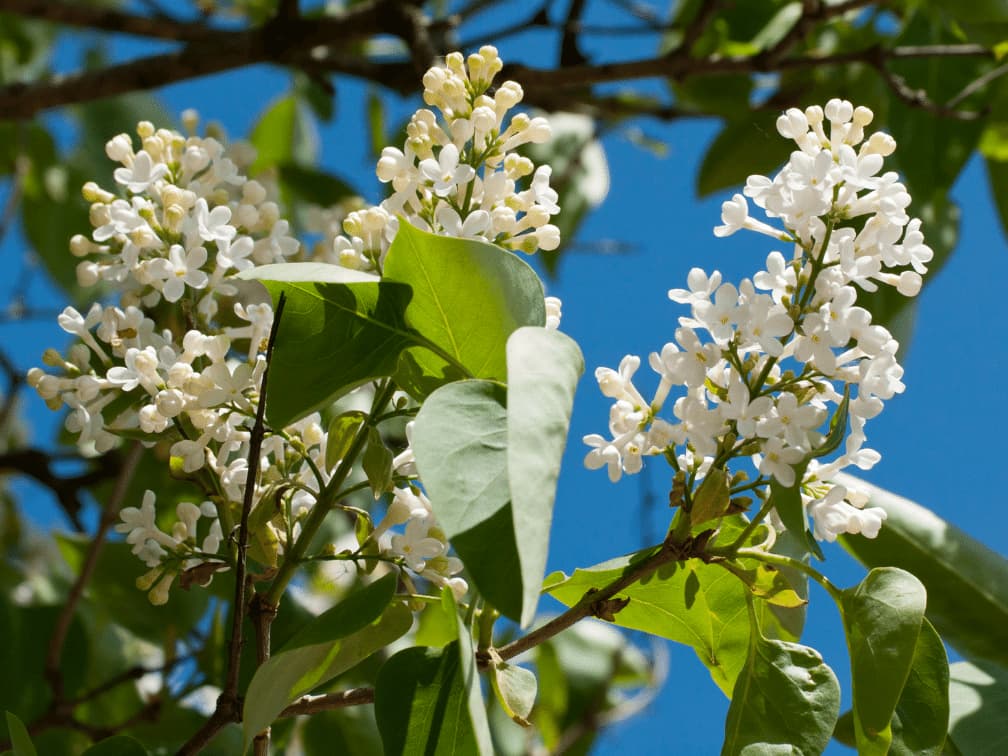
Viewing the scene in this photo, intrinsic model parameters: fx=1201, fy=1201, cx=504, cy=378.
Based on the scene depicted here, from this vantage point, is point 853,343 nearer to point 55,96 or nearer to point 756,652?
point 756,652

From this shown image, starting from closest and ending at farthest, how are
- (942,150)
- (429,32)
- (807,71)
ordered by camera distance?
(942,150) < (429,32) < (807,71)

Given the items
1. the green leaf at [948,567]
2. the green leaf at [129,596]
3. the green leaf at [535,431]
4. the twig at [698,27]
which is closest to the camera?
the green leaf at [535,431]

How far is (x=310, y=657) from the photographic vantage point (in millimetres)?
747

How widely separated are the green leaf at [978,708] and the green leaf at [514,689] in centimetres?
39

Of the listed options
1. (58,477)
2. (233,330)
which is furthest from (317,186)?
(233,330)

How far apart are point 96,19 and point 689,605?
4.81 ft

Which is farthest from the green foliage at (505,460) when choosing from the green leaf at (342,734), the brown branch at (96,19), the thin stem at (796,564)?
the brown branch at (96,19)

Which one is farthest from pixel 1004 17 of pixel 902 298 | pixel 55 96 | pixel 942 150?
pixel 55 96

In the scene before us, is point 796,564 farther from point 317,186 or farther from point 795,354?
point 317,186

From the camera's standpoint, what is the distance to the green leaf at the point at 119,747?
849 millimetres

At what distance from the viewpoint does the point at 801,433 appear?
754 mm

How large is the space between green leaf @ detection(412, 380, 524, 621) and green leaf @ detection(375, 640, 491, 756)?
132 mm

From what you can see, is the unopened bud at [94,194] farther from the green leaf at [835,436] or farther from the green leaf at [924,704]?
the green leaf at [924,704]

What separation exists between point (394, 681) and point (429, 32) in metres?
1.21
